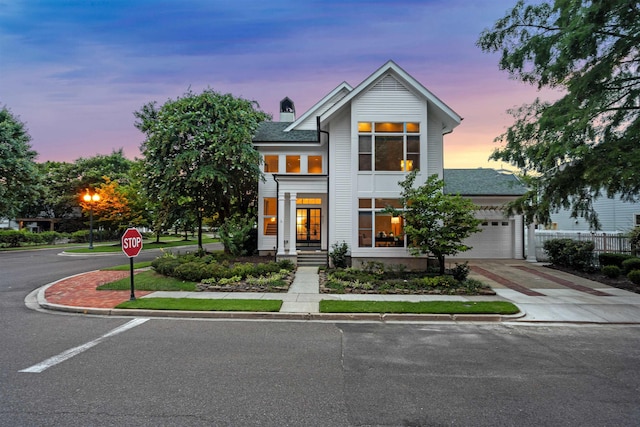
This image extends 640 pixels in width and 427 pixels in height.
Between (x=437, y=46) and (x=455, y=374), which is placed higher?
(x=437, y=46)

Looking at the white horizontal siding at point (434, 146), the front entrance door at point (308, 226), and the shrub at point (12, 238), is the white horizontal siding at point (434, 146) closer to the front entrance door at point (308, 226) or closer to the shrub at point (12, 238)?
the front entrance door at point (308, 226)

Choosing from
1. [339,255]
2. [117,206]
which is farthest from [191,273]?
[117,206]

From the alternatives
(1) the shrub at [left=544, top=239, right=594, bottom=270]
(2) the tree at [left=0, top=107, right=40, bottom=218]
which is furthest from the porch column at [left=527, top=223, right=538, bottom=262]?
(2) the tree at [left=0, top=107, right=40, bottom=218]

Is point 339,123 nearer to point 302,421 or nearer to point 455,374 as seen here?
point 455,374

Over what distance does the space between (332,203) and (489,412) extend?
1300cm

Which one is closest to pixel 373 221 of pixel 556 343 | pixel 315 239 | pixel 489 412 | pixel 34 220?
pixel 315 239

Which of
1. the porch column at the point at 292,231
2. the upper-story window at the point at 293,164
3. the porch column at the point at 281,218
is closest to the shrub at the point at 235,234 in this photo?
the porch column at the point at 281,218

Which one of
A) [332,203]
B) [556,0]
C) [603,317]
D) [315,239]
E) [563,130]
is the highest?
[556,0]

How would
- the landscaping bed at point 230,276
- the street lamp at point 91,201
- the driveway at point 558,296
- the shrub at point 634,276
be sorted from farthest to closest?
the street lamp at point 91,201, the shrub at point 634,276, the landscaping bed at point 230,276, the driveway at point 558,296

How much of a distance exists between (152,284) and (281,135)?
1231 centimetres

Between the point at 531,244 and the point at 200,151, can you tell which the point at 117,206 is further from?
the point at 531,244

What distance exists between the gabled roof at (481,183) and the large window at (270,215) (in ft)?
35.2

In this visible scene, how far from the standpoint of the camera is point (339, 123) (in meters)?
17.0

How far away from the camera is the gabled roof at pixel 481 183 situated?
67.5 ft
